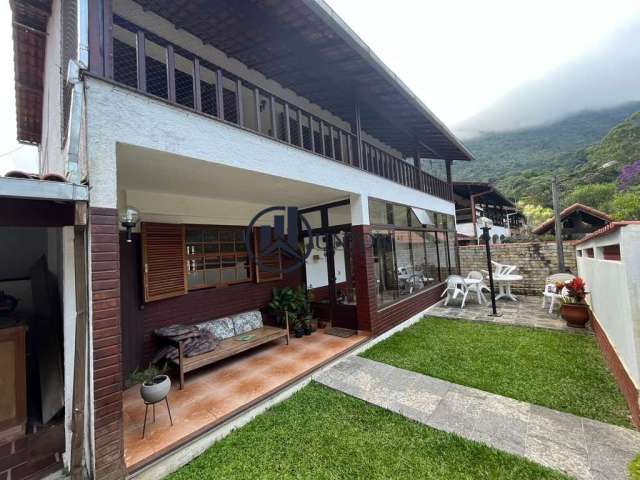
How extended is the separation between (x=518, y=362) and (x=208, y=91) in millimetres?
7954

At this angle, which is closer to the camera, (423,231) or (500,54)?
(423,231)

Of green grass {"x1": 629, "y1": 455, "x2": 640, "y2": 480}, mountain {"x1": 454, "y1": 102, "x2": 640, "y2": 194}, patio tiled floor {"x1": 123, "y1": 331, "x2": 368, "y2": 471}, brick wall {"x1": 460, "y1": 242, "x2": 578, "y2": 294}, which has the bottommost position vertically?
patio tiled floor {"x1": 123, "y1": 331, "x2": 368, "y2": 471}

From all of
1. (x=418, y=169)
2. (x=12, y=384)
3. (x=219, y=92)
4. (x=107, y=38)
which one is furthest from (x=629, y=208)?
(x=12, y=384)

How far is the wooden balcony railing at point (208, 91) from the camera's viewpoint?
3.46 metres

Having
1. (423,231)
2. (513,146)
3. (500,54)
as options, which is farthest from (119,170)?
(500,54)

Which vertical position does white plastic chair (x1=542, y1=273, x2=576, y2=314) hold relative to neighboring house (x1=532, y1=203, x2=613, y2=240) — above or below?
below

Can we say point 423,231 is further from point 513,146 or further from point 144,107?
point 513,146

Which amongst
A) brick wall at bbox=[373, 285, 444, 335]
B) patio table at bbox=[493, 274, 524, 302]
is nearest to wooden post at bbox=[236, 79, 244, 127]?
brick wall at bbox=[373, 285, 444, 335]

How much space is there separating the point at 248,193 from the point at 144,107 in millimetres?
Result: 2644

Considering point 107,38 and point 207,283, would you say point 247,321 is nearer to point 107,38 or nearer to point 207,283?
point 207,283

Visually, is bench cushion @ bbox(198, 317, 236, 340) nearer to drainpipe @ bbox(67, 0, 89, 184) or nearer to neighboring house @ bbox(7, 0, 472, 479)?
neighboring house @ bbox(7, 0, 472, 479)

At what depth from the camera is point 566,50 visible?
203ft

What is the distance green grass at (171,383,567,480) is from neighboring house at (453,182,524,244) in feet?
42.4

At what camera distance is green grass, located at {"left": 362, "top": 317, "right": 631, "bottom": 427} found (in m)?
3.74
